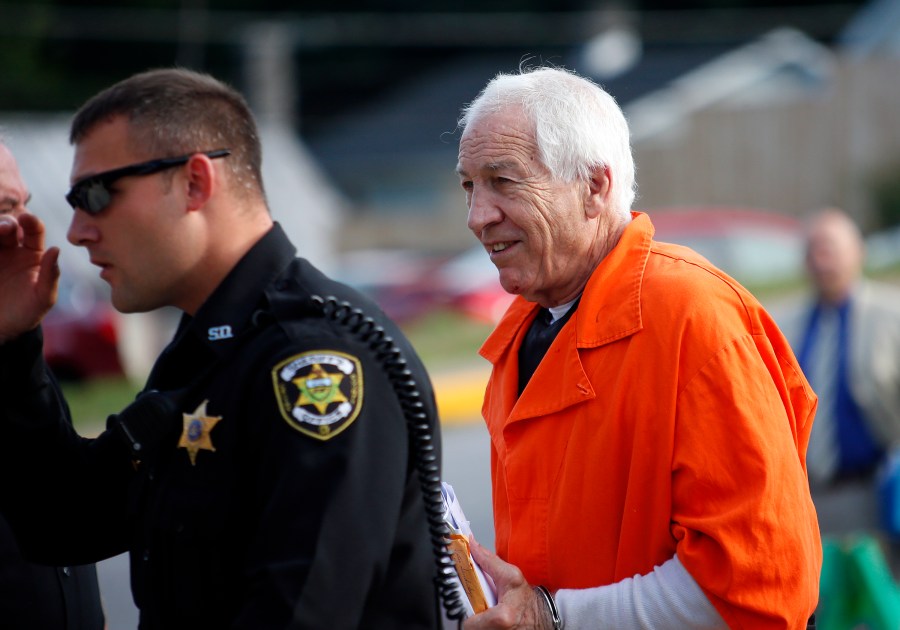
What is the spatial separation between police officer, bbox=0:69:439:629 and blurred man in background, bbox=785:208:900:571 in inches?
132

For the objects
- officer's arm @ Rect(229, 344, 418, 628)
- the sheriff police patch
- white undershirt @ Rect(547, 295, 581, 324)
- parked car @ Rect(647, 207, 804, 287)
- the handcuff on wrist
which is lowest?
the handcuff on wrist

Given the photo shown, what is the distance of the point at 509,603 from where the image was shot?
8.01 ft

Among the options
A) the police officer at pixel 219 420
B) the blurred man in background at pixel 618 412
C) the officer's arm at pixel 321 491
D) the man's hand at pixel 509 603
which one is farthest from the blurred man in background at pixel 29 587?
the blurred man in background at pixel 618 412

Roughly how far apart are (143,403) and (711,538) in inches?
45.3

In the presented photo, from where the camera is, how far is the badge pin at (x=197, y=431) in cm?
225

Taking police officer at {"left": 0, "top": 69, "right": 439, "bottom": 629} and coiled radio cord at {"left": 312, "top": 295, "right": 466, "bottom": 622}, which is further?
coiled radio cord at {"left": 312, "top": 295, "right": 466, "bottom": 622}

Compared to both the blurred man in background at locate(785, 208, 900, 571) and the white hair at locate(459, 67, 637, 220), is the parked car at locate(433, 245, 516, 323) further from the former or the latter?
the white hair at locate(459, 67, 637, 220)

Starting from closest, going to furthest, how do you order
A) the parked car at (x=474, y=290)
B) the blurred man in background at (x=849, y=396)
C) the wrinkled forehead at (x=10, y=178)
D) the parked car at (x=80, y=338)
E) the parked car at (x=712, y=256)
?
the wrinkled forehead at (x=10, y=178) < the blurred man in background at (x=849, y=396) < the parked car at (x=80, y=338) < the parked car at (x=474, y=290) < the parked car at (x=712, y=256)

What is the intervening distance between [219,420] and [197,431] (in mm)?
55

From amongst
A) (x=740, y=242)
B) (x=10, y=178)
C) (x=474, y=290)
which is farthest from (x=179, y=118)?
(x=740, y=242)

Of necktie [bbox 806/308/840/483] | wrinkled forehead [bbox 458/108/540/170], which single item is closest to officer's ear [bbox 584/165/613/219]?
wrinkled forehead [bbox 458/108/540/170]

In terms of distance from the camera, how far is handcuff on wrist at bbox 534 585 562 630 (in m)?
2.44

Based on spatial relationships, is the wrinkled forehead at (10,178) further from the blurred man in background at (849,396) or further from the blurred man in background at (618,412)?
the blurred man in background at (849,396)

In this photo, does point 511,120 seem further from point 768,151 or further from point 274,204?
point 768,151
